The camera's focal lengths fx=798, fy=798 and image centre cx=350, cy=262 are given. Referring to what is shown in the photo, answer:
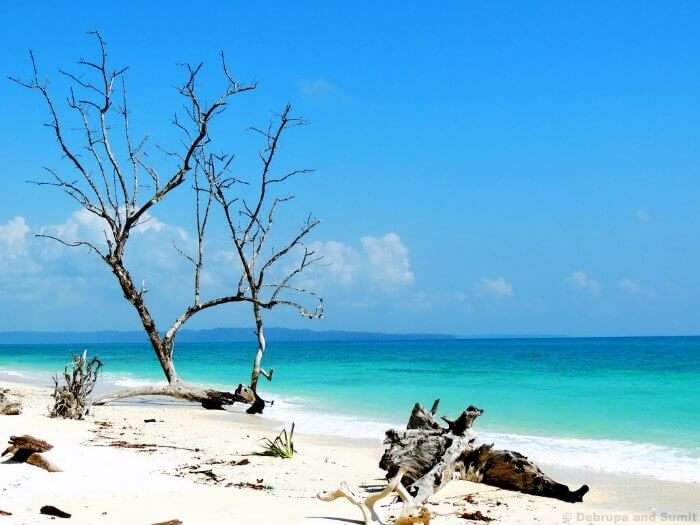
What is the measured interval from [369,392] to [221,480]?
1545 cm

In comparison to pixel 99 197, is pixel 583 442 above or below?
below

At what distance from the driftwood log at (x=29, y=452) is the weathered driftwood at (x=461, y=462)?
3.17m

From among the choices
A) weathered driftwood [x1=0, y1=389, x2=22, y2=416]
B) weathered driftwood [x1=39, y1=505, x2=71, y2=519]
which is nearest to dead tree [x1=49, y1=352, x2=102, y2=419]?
weathered driftwood [x1=0, y1=389, x2=22, y2=416]

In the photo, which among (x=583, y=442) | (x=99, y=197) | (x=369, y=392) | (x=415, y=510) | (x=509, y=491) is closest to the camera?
(x=415, y=510)

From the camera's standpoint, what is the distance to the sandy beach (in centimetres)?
579

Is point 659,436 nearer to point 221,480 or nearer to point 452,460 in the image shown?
point 452,460

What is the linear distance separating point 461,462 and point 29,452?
4.01m

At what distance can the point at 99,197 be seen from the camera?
17.1 meters

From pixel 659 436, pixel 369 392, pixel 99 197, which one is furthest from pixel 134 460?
pixel 369 392

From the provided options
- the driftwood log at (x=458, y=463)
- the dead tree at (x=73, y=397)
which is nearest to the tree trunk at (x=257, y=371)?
the dead tree at (x=73, y=397)

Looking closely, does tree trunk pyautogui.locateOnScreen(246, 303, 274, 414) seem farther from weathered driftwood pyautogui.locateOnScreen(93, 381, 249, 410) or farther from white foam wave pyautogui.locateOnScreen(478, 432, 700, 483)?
white foam wave pyautogui.locateOnScreen(478, 432, 700, 483)

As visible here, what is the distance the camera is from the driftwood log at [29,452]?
708 cm

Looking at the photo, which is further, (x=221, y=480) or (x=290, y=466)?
(x=290, y=466)

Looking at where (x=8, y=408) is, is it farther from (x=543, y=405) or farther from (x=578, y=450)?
(x=543, y=405)
